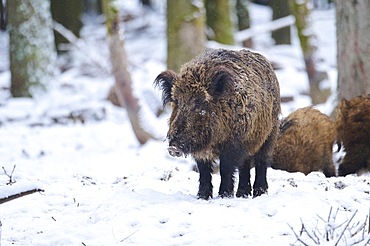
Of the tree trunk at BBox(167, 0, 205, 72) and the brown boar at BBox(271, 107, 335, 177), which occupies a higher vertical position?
the tree trunk at BBox(167, 0, 205, 72)

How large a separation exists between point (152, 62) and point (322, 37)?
10.9 m

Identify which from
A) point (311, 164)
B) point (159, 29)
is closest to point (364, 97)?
point (311, 164)

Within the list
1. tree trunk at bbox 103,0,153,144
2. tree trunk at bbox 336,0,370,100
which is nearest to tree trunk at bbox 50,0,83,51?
tree trunk at bbox 103,0,153,144

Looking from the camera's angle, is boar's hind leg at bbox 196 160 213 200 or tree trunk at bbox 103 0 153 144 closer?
boar's hind leg at bbox 196 160 213 200

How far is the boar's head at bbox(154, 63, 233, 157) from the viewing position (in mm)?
6797

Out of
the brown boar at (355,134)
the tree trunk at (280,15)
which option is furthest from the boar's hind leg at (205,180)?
the tree trunk at (280,15)

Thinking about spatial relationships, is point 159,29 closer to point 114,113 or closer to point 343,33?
point 114,113

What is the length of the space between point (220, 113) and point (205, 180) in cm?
76

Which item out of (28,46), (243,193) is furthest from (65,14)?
(243,193)

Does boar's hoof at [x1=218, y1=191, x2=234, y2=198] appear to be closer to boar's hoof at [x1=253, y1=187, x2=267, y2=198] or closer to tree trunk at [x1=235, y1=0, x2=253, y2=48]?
boar's hoof at [x1=253, y1=187, x2=267, y2=198]

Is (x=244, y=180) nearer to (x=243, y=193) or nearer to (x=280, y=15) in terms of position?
(x=243, y=193)

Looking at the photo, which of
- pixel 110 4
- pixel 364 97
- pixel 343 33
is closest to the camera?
pixel 364 97

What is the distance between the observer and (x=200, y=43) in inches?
584

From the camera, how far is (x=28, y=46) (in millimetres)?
16547
